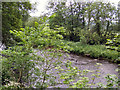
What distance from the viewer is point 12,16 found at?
6.01 feet

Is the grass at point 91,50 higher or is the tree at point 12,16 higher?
the tree at point 12,16

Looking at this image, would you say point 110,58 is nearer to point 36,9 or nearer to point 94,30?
point 94,30

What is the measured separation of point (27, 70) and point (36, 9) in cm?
99

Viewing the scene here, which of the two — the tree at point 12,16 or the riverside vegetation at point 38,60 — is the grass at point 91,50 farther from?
the riverside vegetation at point 38,60

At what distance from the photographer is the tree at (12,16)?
173cm

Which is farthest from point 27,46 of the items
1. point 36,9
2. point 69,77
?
point 36,9

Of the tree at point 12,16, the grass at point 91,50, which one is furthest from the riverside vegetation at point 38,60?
the grass at point 91,50

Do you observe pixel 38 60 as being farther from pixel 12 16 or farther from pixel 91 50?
pixel 91 50

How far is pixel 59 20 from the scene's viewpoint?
2.06 m

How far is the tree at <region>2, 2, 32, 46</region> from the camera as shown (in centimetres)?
173

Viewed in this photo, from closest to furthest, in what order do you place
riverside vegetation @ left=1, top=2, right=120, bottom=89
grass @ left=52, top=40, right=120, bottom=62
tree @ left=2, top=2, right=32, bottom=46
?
1. riverside vegetation @ left=1, top=2, right=120, bottom=89
2. tree @ left=2, top=2, right=32, bottom=46
3. grass @ left=52, top=40, right=120, bottom=62

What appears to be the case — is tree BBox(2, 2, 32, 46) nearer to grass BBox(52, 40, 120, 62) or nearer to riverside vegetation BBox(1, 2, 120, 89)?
riverside vegetation BBox(1, 2, 120, 89)

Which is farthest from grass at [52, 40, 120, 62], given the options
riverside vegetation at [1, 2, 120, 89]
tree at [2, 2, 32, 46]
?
riverside vegetation at [1, 2, 120, 89]

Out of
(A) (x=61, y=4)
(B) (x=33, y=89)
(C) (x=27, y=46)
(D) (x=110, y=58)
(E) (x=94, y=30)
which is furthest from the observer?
(E) (x=94, y=30)
